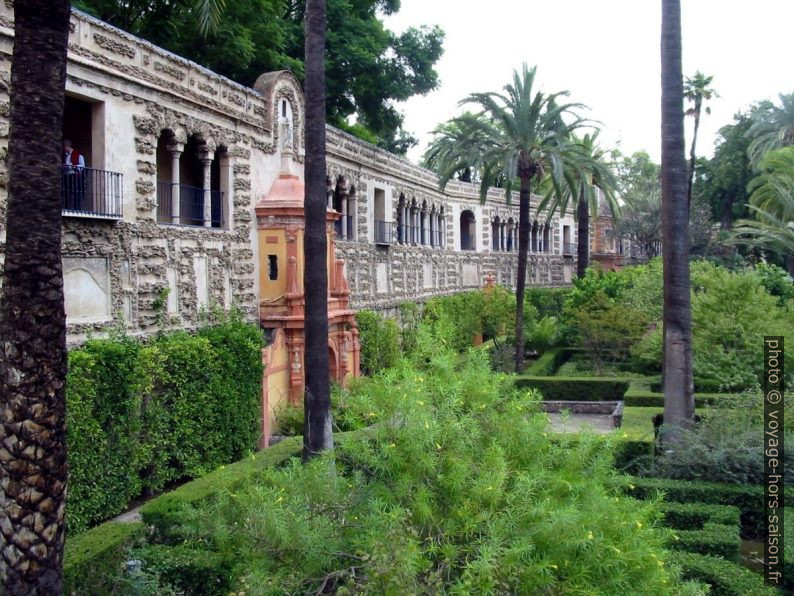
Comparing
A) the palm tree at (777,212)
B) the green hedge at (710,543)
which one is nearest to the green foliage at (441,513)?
the green hedge at (710,543)

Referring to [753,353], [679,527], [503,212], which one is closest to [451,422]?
[679,527]

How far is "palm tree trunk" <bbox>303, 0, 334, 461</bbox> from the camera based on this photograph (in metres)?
11.8

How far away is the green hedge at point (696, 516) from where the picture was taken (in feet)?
33.3

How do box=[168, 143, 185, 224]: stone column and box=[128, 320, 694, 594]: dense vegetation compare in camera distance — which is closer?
box=[128, 320, 694, 594]: dense vegetation

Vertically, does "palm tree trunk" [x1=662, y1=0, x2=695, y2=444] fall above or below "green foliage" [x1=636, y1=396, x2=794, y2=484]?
above

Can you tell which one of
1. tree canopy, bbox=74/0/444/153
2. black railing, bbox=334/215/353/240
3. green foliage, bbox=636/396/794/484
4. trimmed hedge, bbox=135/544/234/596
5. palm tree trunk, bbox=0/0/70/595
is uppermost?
tree canopy, bbox=74/0/444/153

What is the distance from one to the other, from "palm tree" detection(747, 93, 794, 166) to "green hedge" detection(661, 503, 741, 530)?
37.6 m

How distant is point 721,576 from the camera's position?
812cm

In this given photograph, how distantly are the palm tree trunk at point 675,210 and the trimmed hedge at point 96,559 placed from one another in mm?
8544

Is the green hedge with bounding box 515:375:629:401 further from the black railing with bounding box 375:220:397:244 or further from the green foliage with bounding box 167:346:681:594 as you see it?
the green foliage with bounding box 167:346:681:594

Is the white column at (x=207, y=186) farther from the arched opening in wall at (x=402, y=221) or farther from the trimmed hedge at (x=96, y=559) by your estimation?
the arched opening in wall at (x=402, y=221)

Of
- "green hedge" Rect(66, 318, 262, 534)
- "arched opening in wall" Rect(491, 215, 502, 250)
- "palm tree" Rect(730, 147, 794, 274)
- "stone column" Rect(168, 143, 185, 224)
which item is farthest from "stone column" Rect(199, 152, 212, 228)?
"arched opening in wall" Rect(491, 215, 502, 250)

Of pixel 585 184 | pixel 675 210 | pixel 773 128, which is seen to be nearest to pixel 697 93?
pixel 773 128

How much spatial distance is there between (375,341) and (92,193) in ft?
37.0
